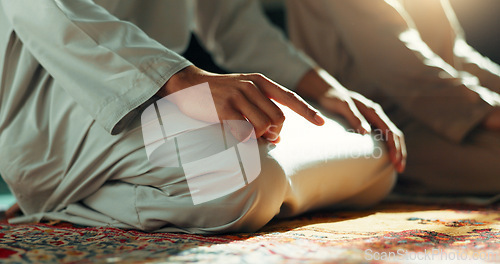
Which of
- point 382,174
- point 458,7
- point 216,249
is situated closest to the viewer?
point 216,249

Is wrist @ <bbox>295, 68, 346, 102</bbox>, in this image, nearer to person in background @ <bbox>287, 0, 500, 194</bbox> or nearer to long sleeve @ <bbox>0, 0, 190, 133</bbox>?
person in background @ <bbox>287, 0, 500, 194</bbox>

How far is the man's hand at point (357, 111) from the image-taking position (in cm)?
100

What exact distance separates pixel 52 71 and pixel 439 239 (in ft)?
1.93

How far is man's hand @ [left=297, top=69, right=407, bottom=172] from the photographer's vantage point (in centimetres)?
100

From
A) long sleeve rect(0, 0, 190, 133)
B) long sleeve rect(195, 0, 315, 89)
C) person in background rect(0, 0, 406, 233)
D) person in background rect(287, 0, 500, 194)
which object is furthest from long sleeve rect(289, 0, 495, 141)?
long sleeve rect(0, 0, 190, 133)

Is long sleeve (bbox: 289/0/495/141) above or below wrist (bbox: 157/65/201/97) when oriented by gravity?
above

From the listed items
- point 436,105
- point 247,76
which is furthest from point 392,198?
point 247,76

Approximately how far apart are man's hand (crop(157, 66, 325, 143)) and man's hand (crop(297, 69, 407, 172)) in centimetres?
33

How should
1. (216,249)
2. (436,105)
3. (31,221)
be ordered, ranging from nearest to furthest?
(216,249) → (31,221) → (436,105)

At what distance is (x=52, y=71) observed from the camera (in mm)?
736

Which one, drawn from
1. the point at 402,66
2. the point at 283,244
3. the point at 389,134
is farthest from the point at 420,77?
the point at 283,244

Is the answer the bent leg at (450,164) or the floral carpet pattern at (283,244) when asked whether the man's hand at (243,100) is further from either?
the bent leg at (450,164)

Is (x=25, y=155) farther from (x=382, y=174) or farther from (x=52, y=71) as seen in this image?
(x=382, y=174)

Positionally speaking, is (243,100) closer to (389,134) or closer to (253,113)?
(253,113)
